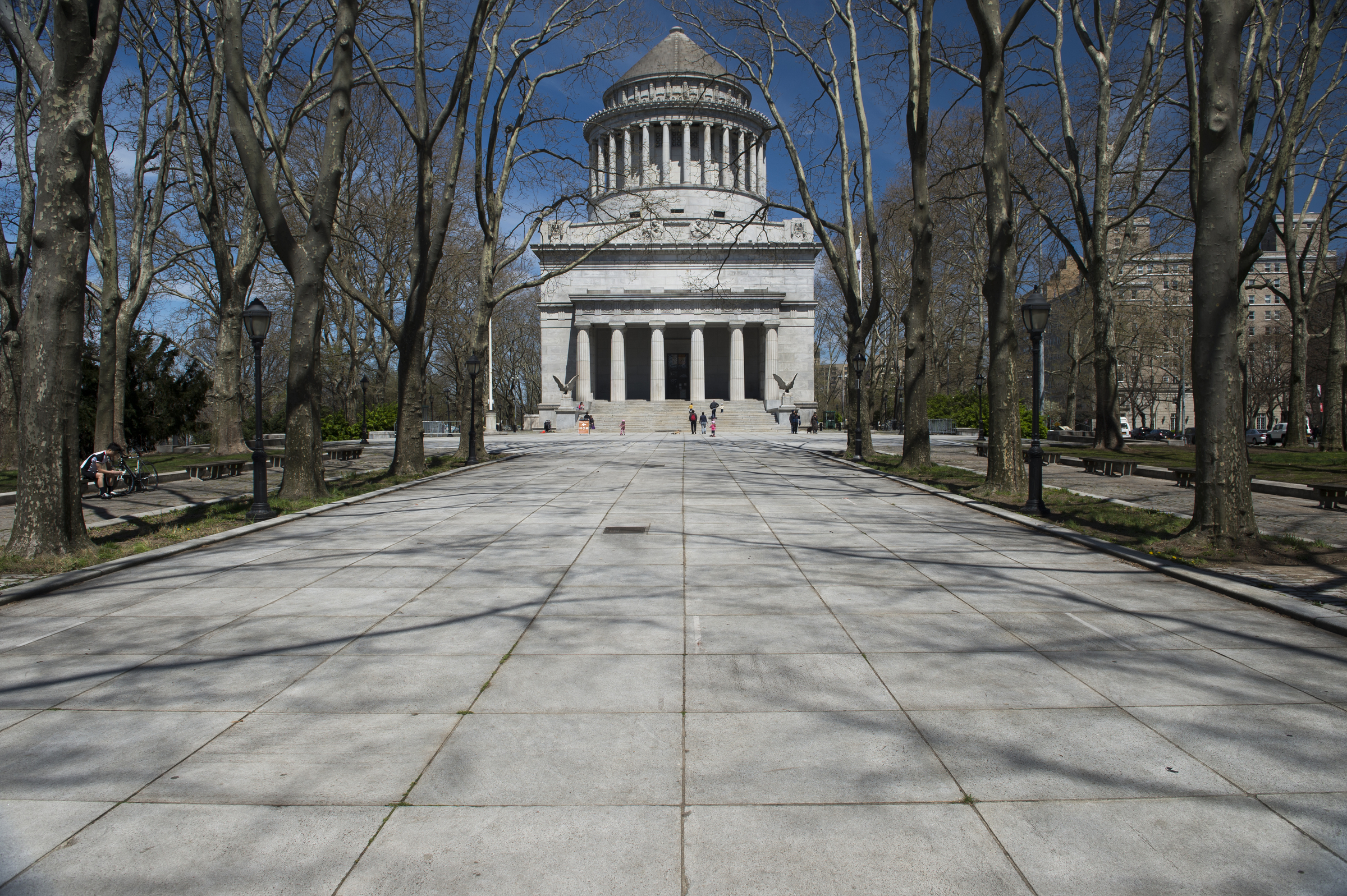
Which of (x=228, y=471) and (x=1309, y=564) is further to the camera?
(x=228, y=471)

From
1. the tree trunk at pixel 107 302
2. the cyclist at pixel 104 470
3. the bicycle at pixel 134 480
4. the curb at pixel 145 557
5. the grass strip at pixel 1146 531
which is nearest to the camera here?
the curb at pixel 145 557

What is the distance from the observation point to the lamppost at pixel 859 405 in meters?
23.3

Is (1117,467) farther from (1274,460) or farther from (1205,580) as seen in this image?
(1205,580)

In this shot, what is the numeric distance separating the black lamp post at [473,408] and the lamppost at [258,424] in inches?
373

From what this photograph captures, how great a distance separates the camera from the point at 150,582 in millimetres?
7879

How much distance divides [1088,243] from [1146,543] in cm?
1927

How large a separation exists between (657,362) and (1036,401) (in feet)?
141

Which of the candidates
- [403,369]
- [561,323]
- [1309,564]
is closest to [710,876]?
[1309,564]

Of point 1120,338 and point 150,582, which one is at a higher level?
point 1120,338

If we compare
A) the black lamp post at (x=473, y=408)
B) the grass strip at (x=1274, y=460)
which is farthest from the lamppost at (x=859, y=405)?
the black lamp post at (x=473, y=408)

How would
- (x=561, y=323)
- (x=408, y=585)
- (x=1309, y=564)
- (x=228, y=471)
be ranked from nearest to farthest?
(x=408, y=585)
(x=1309, y=564)
(x=228, y=471)
(x=561, y=323)

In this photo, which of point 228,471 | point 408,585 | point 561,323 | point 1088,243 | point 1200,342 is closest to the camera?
point 408,585

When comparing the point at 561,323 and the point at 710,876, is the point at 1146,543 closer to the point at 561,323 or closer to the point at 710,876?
the point at 710,876

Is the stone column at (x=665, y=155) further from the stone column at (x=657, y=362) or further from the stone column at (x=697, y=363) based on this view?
the stone column at (x=697, y=363)
